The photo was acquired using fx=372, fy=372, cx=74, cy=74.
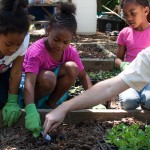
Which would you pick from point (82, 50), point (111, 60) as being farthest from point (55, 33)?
→ point (82, 50)

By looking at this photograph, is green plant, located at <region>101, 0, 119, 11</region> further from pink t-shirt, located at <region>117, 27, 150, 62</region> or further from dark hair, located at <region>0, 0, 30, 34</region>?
dark hair, located at <region>0, 0, 30, 34</region>

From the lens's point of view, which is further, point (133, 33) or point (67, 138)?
point (133, 33)

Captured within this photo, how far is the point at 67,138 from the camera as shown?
94.4 inches

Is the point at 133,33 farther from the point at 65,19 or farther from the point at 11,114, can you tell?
the point at 11,114

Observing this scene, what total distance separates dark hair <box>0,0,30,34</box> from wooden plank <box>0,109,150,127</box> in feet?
2.06

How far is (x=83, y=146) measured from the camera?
7.37 feet

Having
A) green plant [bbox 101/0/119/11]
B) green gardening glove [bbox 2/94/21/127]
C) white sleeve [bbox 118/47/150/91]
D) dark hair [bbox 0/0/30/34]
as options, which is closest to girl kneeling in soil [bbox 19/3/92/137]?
green gardening glove [bbox 2/94/21/127]

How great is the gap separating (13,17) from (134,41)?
1.62 metres

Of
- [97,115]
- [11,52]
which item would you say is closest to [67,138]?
[97,115]

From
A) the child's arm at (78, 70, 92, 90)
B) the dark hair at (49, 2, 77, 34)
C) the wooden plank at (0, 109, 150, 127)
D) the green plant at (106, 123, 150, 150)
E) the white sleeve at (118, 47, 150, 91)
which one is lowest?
the wooden plank at (0, 109, 150, 127)

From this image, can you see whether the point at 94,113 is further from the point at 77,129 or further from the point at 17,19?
the point at 17,19

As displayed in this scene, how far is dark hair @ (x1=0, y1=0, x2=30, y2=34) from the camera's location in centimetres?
231

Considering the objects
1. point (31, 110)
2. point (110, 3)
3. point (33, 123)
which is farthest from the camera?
point (110, 3)

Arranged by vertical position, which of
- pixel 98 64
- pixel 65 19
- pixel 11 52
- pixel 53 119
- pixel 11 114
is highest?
pixel 65 19
